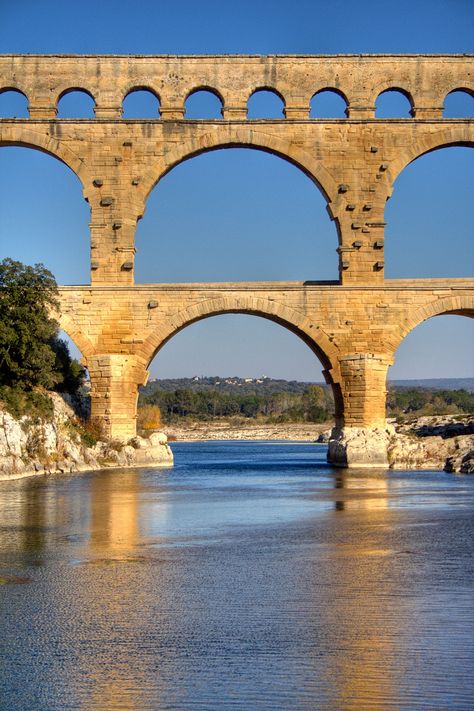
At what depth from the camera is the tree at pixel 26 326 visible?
78.5ft

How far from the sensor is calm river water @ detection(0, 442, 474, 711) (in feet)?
19.0

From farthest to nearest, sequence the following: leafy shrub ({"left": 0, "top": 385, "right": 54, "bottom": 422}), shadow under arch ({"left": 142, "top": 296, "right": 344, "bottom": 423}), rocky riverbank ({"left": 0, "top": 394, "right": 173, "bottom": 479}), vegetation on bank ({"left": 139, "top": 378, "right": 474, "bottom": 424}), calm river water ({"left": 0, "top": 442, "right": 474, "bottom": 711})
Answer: vegetation on bank ({"left": 139, "top": 378, "right": 474, "bottom": 424})
shadow under arch ({"left": 142, "top": 296, "right": 344, "bottom": 423})
leafy shrub ({"left": 0, "top": 385, "right": 54, "bottom": 422})
rocky riverbank ({"left": 0, "top": 394, "right": 173, "bottom": 479})
calm river water ({"left": 0, "top": 442, "right": 474, "bottom": 711})

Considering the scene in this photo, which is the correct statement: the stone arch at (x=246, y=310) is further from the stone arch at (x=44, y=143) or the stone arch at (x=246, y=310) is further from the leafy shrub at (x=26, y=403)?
the stone arch at (x=44, y=143)

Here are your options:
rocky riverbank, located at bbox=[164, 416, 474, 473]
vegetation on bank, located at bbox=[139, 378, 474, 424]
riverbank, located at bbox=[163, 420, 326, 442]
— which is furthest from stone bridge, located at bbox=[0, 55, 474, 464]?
vegetation on bank, located at bbox=[139, 378, 474, 424]

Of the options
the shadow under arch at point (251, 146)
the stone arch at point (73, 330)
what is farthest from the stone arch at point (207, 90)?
the stone arch at point (73, 330)

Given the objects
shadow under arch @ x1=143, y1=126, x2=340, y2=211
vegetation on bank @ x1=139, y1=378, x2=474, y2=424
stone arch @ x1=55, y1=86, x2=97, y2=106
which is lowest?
vegetation on bank @ x1=139, y1=378, x2=474, y2=424

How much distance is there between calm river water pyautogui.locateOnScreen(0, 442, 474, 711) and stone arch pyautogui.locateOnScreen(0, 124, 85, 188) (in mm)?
13373

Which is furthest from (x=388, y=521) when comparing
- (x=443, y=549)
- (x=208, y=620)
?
(x=208, y=620)

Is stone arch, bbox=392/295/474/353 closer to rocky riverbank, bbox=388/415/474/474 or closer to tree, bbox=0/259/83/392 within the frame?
rocky riverbank, bbox=388/415/474/474

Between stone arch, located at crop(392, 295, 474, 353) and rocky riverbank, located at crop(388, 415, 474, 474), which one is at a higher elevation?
stone arch, located at crop(392, 295, 474, 353)

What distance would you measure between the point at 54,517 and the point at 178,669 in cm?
808

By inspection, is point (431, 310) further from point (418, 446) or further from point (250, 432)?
point (250, 432)

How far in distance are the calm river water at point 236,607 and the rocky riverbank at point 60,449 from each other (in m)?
6.26

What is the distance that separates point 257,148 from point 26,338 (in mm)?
8558
